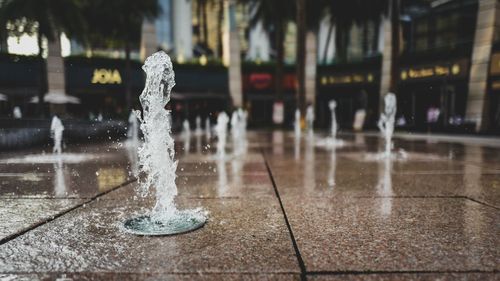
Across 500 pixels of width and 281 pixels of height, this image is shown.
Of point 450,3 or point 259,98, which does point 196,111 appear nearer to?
point 259,98

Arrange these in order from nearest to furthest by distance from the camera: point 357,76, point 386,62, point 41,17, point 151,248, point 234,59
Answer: point 151,248 < point 41,17 < point 386,62 < point 357,76 < point 234,59

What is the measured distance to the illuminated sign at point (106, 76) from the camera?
27.6m

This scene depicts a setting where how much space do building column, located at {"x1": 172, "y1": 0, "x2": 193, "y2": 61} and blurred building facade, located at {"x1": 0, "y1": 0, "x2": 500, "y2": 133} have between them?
12.0 inches

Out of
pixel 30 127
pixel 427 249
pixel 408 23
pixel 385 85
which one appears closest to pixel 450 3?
pixel 408 23

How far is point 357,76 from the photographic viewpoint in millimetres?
28703

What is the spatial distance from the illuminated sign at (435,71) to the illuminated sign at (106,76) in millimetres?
20274

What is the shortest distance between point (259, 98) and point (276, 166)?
→ 26.9 m

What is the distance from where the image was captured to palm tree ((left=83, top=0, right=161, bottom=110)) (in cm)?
2428

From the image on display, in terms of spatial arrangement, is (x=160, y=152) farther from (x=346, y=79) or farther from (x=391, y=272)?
(x=346, y=79)

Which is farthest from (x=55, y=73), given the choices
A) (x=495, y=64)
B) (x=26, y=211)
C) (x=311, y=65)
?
(x=495, y=64)

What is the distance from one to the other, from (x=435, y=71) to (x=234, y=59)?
14.9m

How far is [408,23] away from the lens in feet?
89.4

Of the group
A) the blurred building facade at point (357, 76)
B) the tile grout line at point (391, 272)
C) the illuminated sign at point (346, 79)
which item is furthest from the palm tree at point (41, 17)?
the tile grout line at point (391, 272)

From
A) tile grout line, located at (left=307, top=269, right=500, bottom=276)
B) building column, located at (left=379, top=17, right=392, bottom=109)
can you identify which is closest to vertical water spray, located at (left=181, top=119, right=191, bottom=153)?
tile grout line, located at (left=307, top=269, right=500, bottom=276)
